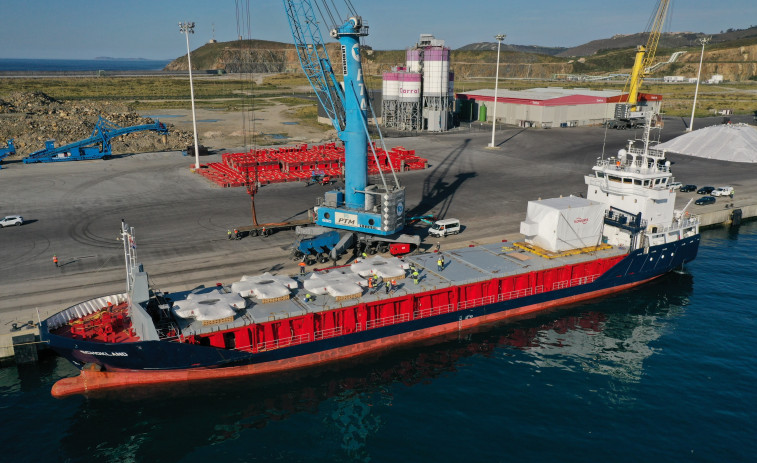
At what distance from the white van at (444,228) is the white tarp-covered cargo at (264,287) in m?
21.1

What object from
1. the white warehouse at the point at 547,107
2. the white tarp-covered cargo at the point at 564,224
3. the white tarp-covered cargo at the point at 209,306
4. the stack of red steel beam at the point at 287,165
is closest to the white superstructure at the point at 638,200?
the white tarp-covered cargo at the point at 564,224

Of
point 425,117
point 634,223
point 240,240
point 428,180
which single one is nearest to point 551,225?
point 634,223

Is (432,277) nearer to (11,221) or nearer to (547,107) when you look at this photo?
(11,221)

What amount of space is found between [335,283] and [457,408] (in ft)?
38.7

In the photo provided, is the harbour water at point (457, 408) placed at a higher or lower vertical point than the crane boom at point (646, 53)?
lower

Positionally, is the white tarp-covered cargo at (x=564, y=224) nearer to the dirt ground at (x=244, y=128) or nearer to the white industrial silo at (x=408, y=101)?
the dirt ground at (x=244, y=128)

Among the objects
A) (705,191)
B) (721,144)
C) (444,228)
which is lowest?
(444,228)

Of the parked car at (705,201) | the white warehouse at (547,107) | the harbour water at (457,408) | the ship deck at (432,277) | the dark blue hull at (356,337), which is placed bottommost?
the harbour water at (457,408)

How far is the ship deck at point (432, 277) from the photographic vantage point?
32.8 meters

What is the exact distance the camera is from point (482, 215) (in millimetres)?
62312

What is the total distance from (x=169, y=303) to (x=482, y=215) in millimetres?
38562

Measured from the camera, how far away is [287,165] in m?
81.9

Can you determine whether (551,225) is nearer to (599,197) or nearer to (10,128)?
(599,197)

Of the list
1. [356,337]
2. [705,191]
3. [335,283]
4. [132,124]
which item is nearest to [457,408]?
[356,337]
